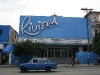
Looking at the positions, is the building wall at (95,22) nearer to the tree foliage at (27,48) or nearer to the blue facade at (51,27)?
the blue facade at (51,27)

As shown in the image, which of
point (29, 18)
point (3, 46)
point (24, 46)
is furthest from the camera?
point (29, 18)

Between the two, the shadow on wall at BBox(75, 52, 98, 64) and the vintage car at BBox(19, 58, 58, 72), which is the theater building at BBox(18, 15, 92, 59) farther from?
the vintage car at BBox(19, 58, 58, 72)

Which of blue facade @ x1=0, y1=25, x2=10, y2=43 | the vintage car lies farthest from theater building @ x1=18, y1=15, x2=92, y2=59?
the vintage car

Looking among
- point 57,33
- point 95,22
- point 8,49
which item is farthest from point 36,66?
point 95,22

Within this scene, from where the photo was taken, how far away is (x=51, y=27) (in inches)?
1761

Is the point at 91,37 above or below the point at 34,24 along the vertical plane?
below

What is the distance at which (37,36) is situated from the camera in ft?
143

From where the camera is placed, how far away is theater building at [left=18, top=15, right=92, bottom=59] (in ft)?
142

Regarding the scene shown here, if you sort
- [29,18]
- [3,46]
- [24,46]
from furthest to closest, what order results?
1. [29,18]
2. [3,46]
3. [24,46]

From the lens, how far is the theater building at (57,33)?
43344 millimetres

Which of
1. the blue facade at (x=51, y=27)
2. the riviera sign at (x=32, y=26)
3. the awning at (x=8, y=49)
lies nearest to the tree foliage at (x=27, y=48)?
the awning at (x=8, y=49)

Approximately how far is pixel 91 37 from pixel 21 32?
15.3 meters

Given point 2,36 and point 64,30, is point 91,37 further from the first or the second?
point 2,36

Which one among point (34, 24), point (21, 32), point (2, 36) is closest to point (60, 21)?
point (34, 24)
